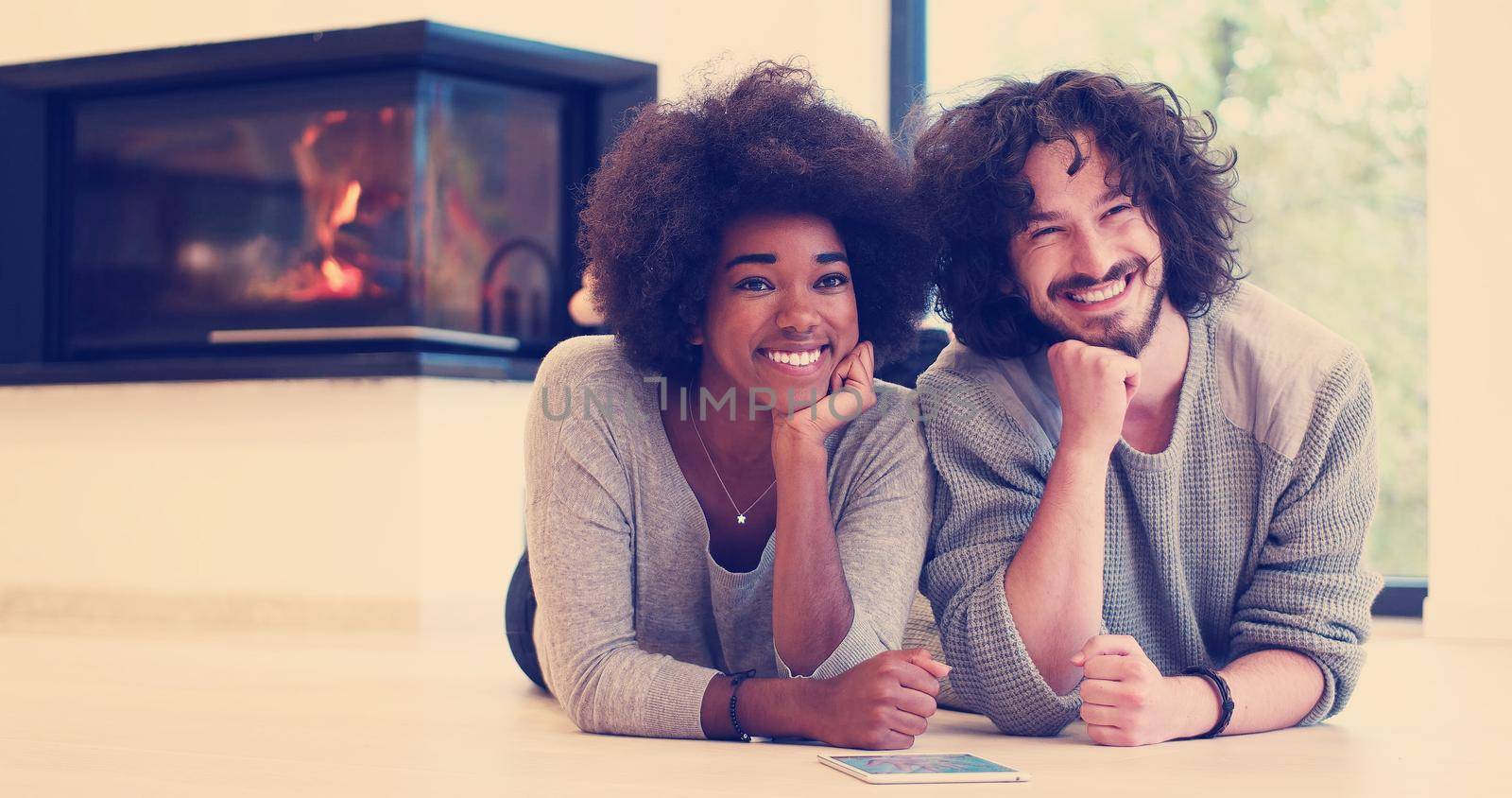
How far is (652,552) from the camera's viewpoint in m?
1.84

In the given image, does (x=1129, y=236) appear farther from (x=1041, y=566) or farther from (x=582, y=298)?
(x=582, y=298)

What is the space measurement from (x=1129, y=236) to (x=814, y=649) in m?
0.63

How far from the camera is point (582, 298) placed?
3.55 metres

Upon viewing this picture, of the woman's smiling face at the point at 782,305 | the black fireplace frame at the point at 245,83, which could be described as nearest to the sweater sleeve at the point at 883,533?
the woman's smiling face at the point at 782,305

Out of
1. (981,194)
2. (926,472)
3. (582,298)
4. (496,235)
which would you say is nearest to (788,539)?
(926,472)

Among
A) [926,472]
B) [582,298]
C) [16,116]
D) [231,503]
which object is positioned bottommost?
[231,503]

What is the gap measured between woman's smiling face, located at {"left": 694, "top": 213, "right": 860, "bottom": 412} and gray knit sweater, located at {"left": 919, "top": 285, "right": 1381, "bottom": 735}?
0.19 m

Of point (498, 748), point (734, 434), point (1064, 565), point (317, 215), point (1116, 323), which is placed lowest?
point (498, 748)

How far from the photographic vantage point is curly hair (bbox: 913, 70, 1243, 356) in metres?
1.85

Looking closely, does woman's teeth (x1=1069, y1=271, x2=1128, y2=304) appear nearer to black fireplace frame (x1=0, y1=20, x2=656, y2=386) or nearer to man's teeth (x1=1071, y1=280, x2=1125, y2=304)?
man's teeth (x1=1071, y1=280, x2=1125, y2=304)

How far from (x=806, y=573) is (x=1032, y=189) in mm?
550

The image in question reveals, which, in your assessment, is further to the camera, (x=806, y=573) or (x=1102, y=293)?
(x=1102, y=293)

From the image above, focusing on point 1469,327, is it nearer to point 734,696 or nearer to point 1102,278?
point 1102,278

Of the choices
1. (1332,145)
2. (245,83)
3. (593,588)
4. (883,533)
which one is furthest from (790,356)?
(1332,145)
